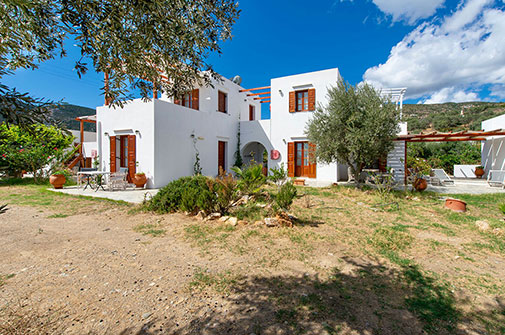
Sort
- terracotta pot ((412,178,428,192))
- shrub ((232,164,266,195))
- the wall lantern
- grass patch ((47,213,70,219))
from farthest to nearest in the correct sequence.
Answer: the wall lantern
terracotta pot ((412,178,428,192))
shrub ((232,164,266,195))
grass patch ((47,213,70,219))

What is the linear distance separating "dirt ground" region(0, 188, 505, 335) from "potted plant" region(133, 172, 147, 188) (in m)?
5.07

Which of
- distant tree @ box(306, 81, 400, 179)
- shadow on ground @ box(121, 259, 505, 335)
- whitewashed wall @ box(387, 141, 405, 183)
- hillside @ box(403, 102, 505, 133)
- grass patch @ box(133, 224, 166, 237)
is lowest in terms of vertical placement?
shadow on ground @ box(121, 259, 505, 335)

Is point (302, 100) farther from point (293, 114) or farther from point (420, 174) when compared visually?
point (420, 174)

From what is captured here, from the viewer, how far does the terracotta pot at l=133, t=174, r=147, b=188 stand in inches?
385

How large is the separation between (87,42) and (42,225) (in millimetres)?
4558

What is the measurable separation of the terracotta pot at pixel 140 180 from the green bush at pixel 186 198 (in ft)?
12.7

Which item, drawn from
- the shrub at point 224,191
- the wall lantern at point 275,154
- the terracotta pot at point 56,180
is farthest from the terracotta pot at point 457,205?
the terracotta pot at point 56,180

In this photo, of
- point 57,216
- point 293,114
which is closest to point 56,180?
point 57,216

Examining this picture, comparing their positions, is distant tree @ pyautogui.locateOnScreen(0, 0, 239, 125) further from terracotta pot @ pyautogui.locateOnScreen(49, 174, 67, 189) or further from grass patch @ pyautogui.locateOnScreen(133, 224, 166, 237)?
terracotta pot @ pyautogui.locateOnScreen(49, 174, 67, 189)

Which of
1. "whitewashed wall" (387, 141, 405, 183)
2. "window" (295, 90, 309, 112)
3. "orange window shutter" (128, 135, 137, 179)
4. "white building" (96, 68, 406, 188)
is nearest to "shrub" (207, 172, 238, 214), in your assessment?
"white building" (96, 68, 406, 188)

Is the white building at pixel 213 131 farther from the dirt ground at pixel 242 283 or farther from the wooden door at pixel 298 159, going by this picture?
the dirt ground at pixel 242 283

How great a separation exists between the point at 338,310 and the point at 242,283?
110 centimetres

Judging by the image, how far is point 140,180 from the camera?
9828 mm

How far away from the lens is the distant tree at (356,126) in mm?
8398
